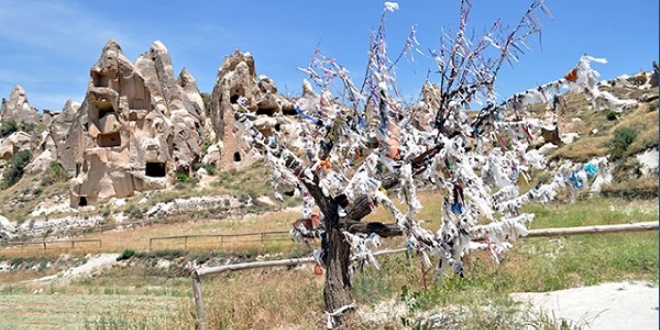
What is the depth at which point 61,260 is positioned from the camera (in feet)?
79.5

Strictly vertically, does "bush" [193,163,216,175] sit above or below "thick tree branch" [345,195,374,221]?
above

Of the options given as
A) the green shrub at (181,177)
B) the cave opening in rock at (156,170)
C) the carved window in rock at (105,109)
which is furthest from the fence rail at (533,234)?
the carved window in rock at (105,109)

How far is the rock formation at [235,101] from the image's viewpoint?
45.0 meters

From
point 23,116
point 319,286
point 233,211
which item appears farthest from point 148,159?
point 23,116

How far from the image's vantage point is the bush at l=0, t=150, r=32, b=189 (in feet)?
167

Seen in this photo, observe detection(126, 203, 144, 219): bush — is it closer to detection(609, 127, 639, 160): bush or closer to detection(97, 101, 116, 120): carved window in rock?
detection(97, 101, 116, 120): carved window in rock

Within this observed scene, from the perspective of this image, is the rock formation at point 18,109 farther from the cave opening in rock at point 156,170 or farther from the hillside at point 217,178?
the cave opening in rock at point 156,170

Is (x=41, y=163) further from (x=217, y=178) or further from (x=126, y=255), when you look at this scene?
(x=126, y=255)

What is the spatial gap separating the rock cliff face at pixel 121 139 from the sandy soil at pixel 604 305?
114ft

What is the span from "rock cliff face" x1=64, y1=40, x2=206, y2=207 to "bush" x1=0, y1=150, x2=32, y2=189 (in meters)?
11.4

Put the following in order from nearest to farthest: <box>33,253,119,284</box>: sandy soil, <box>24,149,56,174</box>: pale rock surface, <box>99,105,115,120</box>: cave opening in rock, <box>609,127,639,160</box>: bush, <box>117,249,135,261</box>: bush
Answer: <box>33,253,119,284</box>: sandy soil → <box>117,249,135,261</box>: bush → <box>609,127,639,160</box>: bush → <box>99,105,115,120</box>: cave opening in rock → <box>24,149,56,174</box>: pale rock surface

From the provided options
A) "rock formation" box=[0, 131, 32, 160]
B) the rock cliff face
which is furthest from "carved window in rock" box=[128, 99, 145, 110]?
"rock formation" box=[0, 131, 32, 160]

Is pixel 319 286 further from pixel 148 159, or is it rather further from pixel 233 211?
pixel 148 159

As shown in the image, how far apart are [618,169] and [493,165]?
20.1 m
